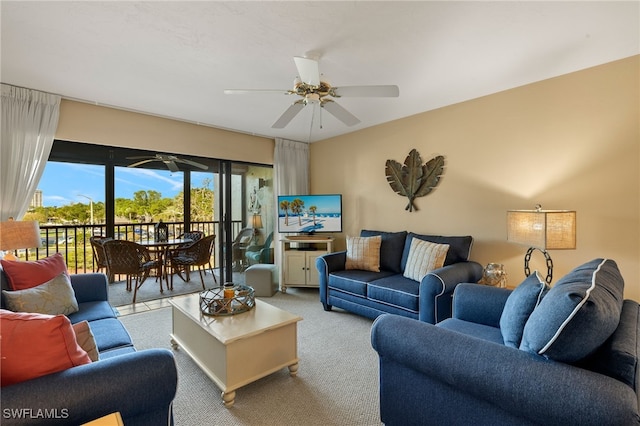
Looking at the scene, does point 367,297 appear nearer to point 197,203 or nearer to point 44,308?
point 44,308

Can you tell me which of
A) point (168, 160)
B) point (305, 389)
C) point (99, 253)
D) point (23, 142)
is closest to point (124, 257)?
point (99, 253)

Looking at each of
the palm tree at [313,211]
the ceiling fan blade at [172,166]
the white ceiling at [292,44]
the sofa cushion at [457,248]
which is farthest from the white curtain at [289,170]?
the sofa cushion at [457,248]

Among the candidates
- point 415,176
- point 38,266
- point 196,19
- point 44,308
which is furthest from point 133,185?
point 415,176

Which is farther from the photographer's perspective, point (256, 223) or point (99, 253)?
point (256, 223)

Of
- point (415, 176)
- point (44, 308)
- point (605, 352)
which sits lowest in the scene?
point (44, 308)

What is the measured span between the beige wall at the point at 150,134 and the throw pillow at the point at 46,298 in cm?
184

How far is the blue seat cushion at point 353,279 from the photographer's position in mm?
3145

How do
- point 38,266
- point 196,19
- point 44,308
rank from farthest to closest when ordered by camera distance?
point 38,266, point 44,308, point 196,19

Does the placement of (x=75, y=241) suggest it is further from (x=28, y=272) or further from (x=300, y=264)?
(x=300, y=264)

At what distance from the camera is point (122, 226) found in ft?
17.3

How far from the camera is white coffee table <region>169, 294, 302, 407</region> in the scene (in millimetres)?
1870

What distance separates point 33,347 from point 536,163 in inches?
144

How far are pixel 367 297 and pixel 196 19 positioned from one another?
108 inches

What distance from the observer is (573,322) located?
0.99m
